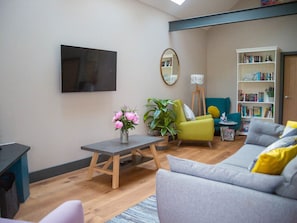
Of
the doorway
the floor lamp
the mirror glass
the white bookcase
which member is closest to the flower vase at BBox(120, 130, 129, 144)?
the mirror glass

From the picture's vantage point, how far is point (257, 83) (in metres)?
6.67

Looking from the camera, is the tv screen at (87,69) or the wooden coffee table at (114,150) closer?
the wooden coffee table at (114,150)

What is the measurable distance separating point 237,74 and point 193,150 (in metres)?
2.58

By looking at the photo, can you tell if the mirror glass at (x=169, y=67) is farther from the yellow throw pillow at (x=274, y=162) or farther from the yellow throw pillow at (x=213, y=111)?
the yellow throw pillow at (x=274, y=162)

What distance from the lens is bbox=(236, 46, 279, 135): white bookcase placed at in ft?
20.7

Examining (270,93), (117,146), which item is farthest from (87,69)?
(270,93)

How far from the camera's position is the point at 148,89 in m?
5.29

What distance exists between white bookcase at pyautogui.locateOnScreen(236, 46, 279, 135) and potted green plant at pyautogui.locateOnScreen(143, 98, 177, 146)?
2308mm

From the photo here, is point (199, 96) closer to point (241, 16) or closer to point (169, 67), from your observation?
point (169, 67)

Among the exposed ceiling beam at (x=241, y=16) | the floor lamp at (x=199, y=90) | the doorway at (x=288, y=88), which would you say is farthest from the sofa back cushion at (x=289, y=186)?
the doorway at (x=288, y=88)

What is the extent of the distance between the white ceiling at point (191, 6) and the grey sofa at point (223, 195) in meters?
3.97

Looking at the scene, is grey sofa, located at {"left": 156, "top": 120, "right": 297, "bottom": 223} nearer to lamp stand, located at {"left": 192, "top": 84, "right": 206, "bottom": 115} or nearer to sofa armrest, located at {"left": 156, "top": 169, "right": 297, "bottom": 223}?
sofa armrest, located at {"left": 156, "top": 169, "right": 297, "bottom": 223}

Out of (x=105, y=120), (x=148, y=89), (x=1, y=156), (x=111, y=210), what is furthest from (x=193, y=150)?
(x=1, y=156)

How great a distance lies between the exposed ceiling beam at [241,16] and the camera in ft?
14.2
